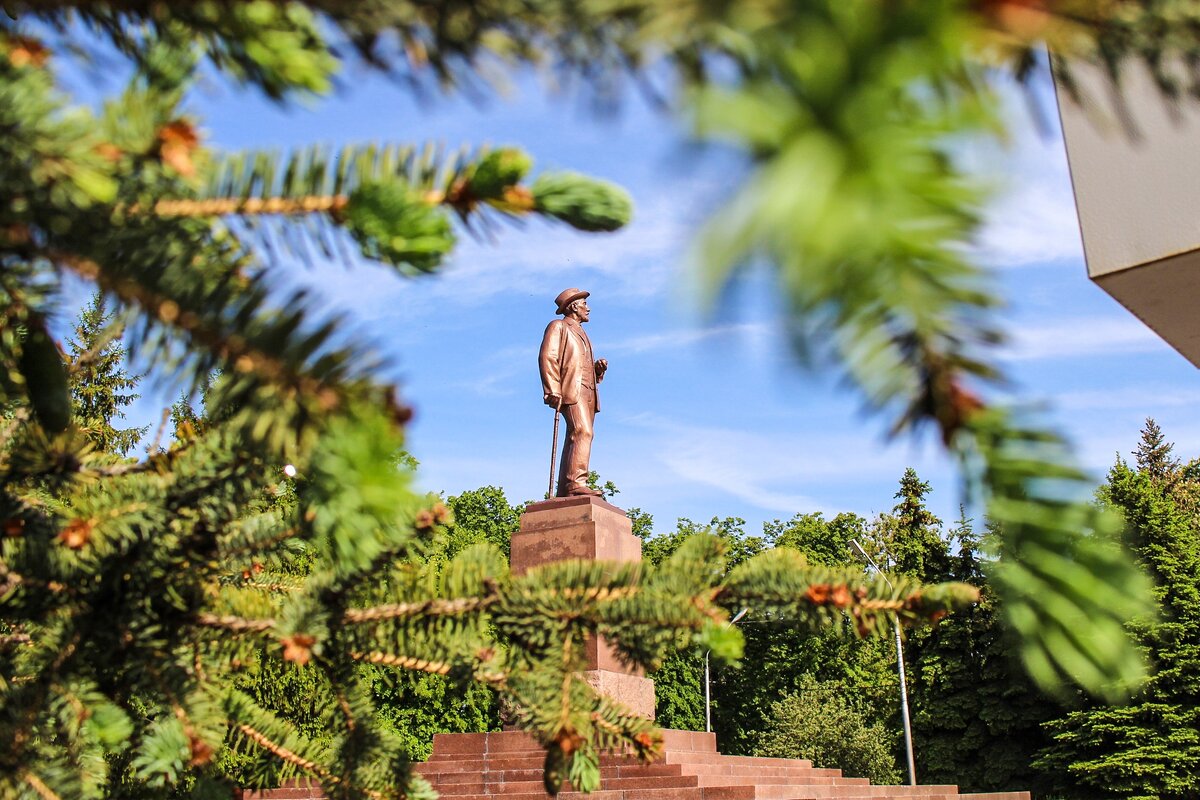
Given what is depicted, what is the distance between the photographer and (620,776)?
1229 cm

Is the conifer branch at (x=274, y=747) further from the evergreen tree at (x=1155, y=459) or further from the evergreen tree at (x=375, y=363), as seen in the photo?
the evergreen tree at (x=1155, y=459)

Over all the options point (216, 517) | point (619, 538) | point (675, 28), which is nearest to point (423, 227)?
point (675, 28)

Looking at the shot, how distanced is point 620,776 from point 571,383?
6.17m

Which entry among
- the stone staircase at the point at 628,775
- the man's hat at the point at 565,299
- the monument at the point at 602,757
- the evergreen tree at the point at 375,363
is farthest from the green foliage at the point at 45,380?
the man's hat at the point at 565,299

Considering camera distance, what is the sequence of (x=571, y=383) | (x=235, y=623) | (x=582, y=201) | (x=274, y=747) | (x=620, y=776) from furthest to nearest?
1. (x=571, y=383)
2. (x=620, y=776)
3. (x=274, y=747)
4. (x=235, y=623)
5. (x=582, y=201)

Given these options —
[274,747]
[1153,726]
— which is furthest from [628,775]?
[1153,726]

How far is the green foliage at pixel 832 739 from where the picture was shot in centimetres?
3081

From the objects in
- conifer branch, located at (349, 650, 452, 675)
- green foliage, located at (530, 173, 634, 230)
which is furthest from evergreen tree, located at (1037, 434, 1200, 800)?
green foliage, located at (530, 173, 634, 230)

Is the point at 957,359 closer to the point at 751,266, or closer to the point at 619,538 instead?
the point at 751,266

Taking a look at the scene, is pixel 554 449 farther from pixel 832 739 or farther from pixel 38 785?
pixel 832 739

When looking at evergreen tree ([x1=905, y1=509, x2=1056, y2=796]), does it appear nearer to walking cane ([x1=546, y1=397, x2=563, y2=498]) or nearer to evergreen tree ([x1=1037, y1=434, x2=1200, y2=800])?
evergreen tree ([x1=1037, y1=434, x2=1200, y2=800])

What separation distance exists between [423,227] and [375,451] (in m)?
0.19

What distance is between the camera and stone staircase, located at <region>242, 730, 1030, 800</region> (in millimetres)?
11297

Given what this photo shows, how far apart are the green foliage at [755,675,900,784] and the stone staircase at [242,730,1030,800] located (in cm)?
1586
